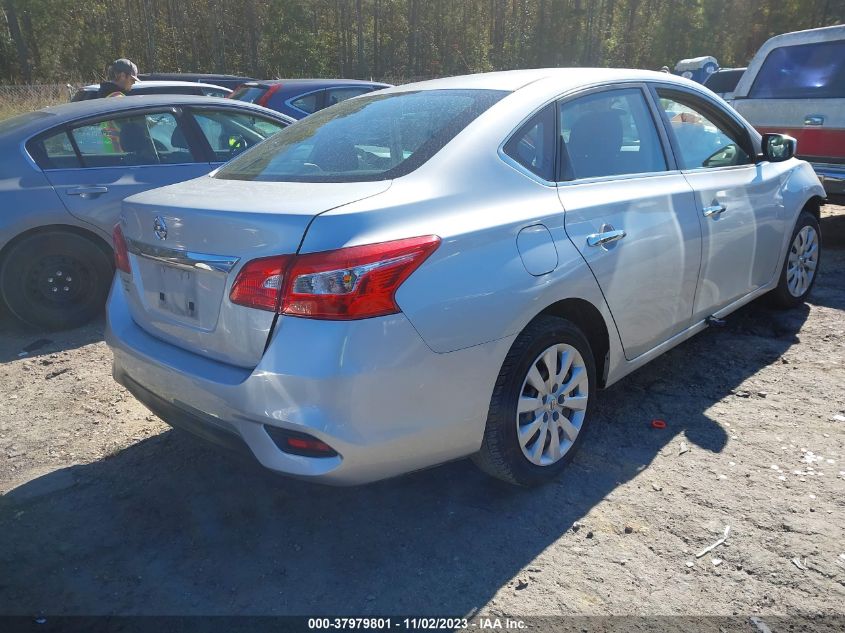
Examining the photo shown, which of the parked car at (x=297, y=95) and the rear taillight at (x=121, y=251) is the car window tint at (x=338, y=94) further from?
the rear taillight at (x=121, y=251)

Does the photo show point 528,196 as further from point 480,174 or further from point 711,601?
point 711,601

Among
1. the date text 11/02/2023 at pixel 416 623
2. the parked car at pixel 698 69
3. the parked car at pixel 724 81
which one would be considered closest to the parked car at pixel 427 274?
the date text 11/02/2023 at pixel 416 623

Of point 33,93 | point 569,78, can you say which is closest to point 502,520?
point 569,78

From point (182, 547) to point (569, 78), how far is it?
2.60m

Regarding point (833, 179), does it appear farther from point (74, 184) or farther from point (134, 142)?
point (74, 184)

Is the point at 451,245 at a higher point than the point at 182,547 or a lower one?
higher

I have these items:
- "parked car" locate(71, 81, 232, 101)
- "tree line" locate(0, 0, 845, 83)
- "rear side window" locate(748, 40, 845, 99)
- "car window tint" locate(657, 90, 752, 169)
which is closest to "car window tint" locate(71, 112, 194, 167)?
"car window tint" locate(657, 90, 752, 169)

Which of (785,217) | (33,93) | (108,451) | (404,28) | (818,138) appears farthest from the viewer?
(404,28)

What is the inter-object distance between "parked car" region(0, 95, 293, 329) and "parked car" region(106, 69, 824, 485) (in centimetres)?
215

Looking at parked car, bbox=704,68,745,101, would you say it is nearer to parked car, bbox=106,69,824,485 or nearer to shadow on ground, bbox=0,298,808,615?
parked car, bbox=106,69,824,485

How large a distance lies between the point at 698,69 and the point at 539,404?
19111 mm

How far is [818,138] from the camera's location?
22.4ft

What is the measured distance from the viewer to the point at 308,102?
30.5 ft

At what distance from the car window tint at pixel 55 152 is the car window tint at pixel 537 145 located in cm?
357
